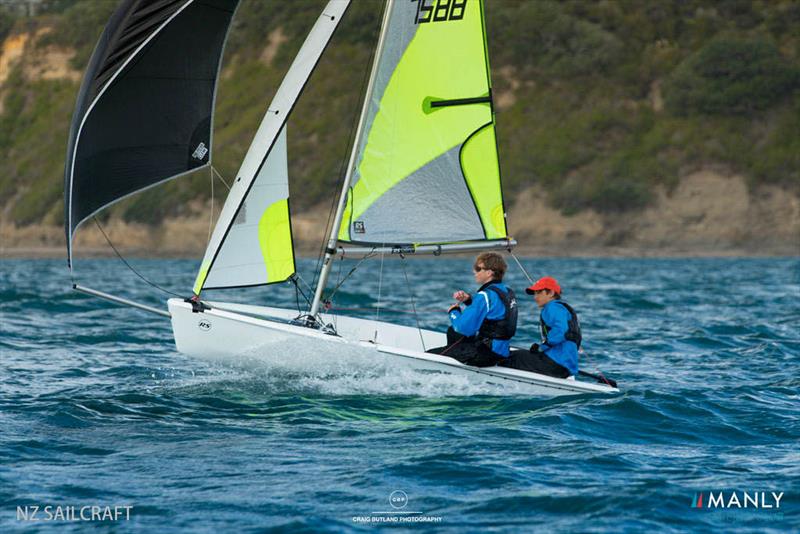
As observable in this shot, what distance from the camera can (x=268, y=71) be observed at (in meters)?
64.8

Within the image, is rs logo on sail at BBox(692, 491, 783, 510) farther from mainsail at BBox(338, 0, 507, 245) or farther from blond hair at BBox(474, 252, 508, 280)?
mainsail at BBox(338, 0, 507, 245)

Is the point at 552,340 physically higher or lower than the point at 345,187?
lower

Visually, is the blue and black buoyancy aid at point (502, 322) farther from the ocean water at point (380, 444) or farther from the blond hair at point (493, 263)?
the ocean water at point (380, 444)

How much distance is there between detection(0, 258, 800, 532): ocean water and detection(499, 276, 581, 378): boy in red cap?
33cm

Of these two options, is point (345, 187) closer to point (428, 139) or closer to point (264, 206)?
point (264, 206)

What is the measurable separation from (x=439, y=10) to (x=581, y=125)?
49140mm

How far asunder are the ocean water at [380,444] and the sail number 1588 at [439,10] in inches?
139

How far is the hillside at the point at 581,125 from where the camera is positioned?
54.0 m

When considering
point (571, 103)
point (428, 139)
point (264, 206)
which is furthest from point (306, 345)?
point (571, 103)

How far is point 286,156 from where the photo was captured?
10477 mm

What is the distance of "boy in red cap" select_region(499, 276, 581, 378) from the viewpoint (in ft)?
31.3

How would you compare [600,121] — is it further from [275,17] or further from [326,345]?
[326,345]

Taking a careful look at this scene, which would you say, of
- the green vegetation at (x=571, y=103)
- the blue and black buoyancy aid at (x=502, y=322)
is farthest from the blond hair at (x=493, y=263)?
the green vegetation at (x=571, y=103)

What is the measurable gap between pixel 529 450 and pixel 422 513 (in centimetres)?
172
